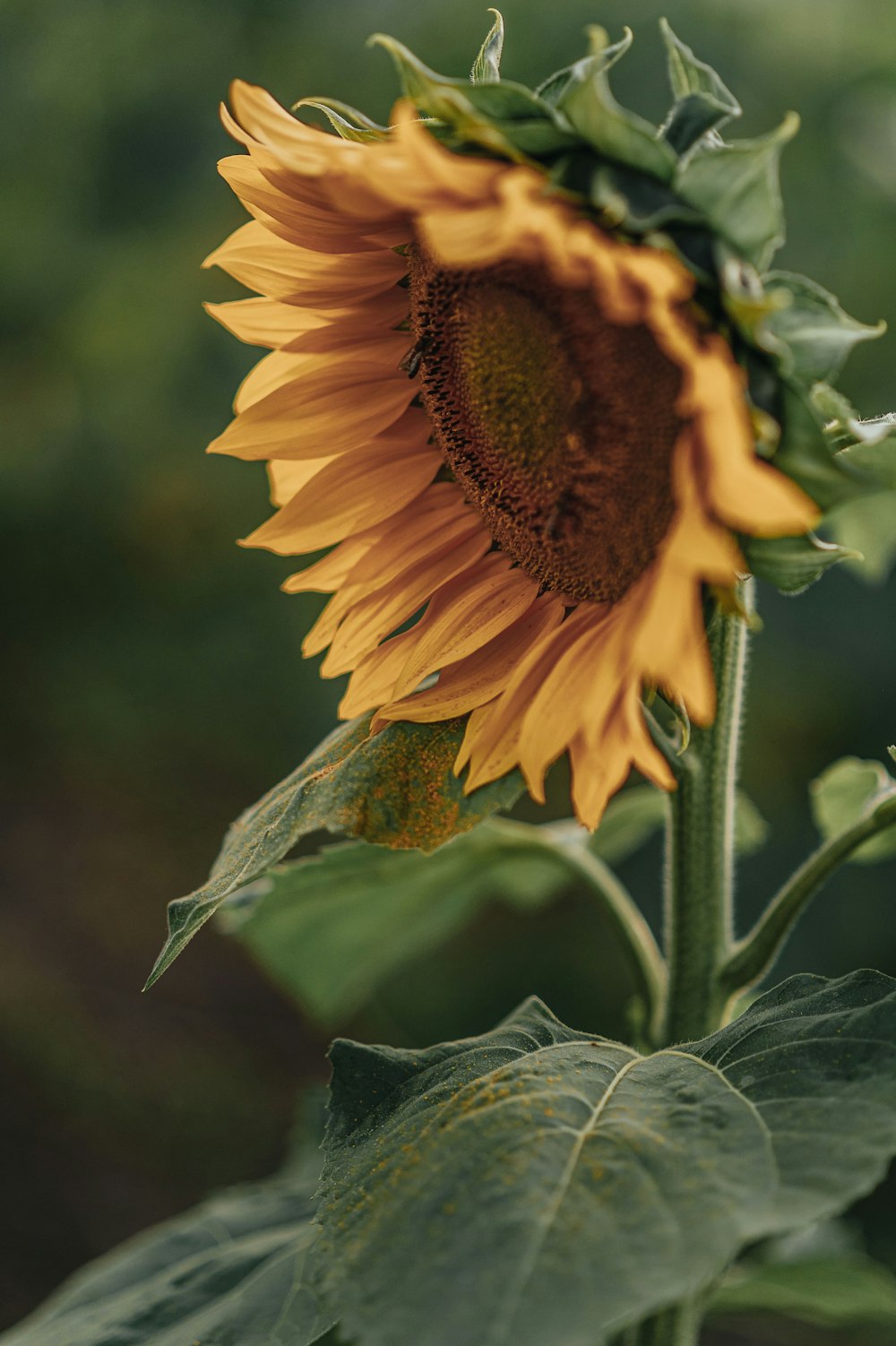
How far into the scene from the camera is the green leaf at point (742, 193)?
48 centimetres

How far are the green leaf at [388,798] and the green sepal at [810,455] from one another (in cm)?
24

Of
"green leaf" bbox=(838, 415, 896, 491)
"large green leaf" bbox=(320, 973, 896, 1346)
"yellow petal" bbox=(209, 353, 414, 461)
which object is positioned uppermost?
"yellow petal" bbox=(209, 353, 414, 461)

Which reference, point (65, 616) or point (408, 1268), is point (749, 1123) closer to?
point (408, 1268)

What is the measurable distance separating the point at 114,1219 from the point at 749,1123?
88.6 inches

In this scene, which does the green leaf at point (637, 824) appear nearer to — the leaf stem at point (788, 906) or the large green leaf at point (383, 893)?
the large green leaf at point (383, 893)

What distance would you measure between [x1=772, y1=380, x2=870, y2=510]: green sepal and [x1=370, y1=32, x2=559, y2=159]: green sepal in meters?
0.14

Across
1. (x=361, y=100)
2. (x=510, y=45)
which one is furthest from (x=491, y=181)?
(x=361, y=100)

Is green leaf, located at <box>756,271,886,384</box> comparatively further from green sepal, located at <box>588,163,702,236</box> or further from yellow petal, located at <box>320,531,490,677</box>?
yellow petal, located at <box>320,531,490,677</box>

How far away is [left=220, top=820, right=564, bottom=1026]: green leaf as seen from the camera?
36.1 inches

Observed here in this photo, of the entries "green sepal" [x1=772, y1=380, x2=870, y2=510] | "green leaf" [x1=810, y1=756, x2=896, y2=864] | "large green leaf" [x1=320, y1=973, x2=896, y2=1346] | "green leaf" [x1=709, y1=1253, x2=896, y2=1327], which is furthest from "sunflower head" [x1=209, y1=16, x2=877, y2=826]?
"green leaf" [x1=709, y1=1253, x2=896, y2=1327]

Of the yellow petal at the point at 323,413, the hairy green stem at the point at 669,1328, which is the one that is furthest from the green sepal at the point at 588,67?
the hairy green stem at the point at 669,1328

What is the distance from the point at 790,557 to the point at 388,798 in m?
0.26

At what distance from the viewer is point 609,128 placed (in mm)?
493

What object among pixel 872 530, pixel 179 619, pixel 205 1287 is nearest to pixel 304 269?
pixel 872 530
